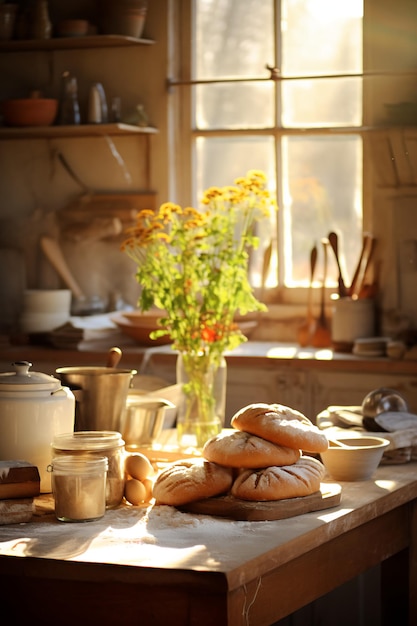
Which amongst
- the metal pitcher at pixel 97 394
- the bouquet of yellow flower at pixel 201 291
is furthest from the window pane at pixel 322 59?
the metal pitcher at pixel 97 394

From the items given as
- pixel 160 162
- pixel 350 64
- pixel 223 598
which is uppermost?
pixel 350 64

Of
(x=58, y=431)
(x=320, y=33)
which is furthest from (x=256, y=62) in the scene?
(x=58, y=431)

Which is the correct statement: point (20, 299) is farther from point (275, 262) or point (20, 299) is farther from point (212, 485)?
point (212, 485)

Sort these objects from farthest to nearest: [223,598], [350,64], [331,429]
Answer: [350,64] < [331,429] < [223,598]

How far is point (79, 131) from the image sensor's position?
191 inches

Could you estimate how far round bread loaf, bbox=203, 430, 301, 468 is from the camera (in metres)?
2.08

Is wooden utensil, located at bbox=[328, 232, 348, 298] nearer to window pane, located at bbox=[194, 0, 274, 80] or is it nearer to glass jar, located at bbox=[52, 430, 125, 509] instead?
window pane, located at bbox=[194, 0, 274, 80]

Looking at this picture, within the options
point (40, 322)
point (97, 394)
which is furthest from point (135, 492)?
point (40, 322)

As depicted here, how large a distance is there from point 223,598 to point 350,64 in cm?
339

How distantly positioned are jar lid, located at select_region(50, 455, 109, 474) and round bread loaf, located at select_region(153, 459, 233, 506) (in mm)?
142

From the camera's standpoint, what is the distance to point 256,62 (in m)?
4.84

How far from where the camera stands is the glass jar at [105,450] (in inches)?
80.9

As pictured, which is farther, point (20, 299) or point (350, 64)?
point (20, 299)

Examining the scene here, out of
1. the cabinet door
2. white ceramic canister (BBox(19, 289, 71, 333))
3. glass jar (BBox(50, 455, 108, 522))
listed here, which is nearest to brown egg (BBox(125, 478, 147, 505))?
glass jar (BBox(50, 455, 108, 522))
